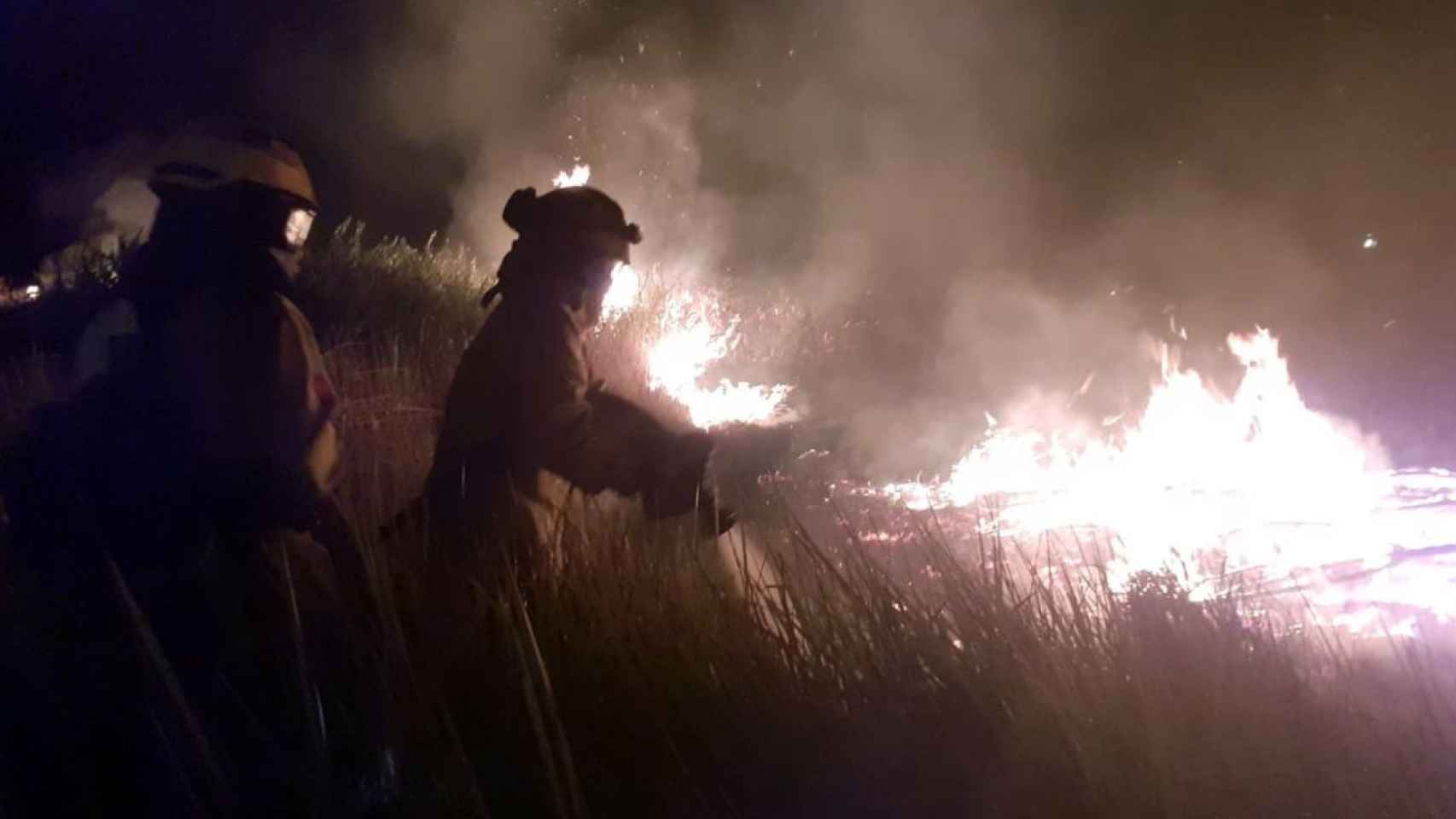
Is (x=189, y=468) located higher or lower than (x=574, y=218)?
lower

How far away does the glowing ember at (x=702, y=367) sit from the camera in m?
9.16

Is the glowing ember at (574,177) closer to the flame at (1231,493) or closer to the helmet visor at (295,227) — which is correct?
the flame at (1231,493)

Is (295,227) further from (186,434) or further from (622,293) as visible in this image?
(622,293)

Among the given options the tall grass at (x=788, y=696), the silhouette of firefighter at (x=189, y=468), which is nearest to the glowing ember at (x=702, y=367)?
the tall grass at (x=788, y=696)

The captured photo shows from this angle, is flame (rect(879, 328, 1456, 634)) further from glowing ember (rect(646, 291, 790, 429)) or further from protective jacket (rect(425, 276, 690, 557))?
glowing ember (rect(646, 291, 790, 429))

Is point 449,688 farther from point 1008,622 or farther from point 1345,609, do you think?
point 1345,609

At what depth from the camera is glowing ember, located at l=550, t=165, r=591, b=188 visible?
1322 cm

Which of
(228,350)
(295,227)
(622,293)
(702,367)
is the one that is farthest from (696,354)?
(228,350)

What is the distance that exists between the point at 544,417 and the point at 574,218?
69 cm

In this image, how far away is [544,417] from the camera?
386cm

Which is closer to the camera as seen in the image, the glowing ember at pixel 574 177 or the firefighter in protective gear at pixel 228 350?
the firefighter in protective gear at pixel 228 350

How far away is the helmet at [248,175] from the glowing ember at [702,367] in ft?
17.1

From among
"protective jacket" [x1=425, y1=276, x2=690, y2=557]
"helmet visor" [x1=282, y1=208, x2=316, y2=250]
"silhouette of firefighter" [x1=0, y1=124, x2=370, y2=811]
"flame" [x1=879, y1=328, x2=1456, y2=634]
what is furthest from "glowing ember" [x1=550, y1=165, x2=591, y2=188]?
"silhouette of firefighter" [x1=0, y1=124, x2=370, y2=811]

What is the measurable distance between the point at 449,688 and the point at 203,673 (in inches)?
28.1
